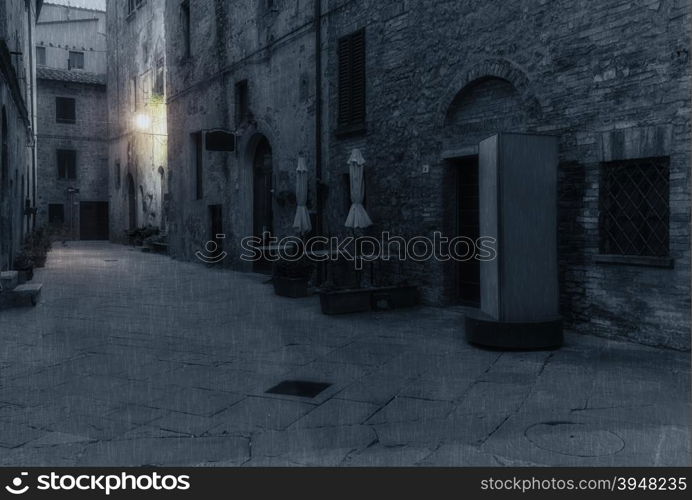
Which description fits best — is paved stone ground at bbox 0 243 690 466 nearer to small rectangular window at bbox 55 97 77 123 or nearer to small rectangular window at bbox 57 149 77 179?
small rectangular window at bbox 57 149 77 179

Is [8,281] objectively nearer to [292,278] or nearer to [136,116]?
[292,278]

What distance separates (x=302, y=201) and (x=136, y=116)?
15482 millimetres

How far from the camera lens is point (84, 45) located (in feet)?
114

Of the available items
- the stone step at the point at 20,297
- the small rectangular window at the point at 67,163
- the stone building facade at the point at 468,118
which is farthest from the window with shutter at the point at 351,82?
the small rectangular window at the point at 67,163

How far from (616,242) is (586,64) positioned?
79.0 inches

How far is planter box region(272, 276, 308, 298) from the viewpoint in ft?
35.0

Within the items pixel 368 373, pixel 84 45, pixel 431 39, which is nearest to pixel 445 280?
pixel 431 39

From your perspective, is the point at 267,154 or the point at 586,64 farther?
the point at 267,154

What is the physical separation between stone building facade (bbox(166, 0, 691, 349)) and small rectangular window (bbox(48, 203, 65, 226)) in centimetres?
1745

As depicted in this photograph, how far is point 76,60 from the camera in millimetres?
34469

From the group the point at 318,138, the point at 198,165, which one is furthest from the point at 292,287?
the point at 198,165

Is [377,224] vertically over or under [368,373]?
over

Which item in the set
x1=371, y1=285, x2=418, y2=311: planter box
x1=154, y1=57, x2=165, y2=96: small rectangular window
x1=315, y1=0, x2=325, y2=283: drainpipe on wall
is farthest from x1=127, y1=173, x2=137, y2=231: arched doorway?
x1=371, y1=285, x2=418, y2=311: planter box

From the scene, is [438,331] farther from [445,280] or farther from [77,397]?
[77,397]
